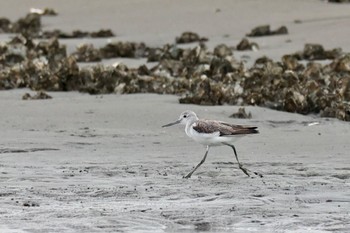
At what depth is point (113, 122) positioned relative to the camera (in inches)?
448

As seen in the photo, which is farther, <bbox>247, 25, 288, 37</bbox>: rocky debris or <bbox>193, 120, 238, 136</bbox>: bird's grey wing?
<bbox>247, 25, 288, 37</bbox>: rocky debris

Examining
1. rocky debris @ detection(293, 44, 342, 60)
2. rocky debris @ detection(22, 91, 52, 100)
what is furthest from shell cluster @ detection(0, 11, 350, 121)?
rocky debris @ detection(22, 91, 52, 100)

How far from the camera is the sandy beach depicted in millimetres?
7277

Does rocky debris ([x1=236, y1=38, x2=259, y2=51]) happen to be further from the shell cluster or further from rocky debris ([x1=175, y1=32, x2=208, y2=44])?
rocky debris ([x1=175, y1=32, x2=208, y2=44])

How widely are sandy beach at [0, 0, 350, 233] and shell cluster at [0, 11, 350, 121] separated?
0.26 meters

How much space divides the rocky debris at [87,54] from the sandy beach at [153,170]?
2653 millimetres

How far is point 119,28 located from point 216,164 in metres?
9.99

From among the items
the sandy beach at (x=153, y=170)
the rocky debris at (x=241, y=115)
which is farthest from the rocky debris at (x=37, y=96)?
the rocky debris at (x=241, y=115)

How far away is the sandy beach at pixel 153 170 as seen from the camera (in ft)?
23.9

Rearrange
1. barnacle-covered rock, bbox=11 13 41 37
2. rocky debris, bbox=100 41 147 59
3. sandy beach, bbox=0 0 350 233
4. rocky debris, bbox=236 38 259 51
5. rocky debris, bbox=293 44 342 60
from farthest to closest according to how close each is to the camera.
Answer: barnacle-covered rock, bbox=11 13 41 37 → rocky debris, bbox=236 38 259 51 → rocky debris, bbox=100 41 147 59 → rocky debris, bbox=293 44 342 60 → sandy beach, bbox=0 0 350 233

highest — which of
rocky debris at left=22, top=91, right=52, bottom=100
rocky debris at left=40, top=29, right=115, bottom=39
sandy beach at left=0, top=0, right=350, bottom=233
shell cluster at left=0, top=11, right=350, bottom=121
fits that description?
rocky debris at left=40, top=29, right=115, bottom=39

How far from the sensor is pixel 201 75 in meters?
14.0

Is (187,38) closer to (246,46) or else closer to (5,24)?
(246,46)

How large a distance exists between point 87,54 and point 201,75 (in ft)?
9.76
